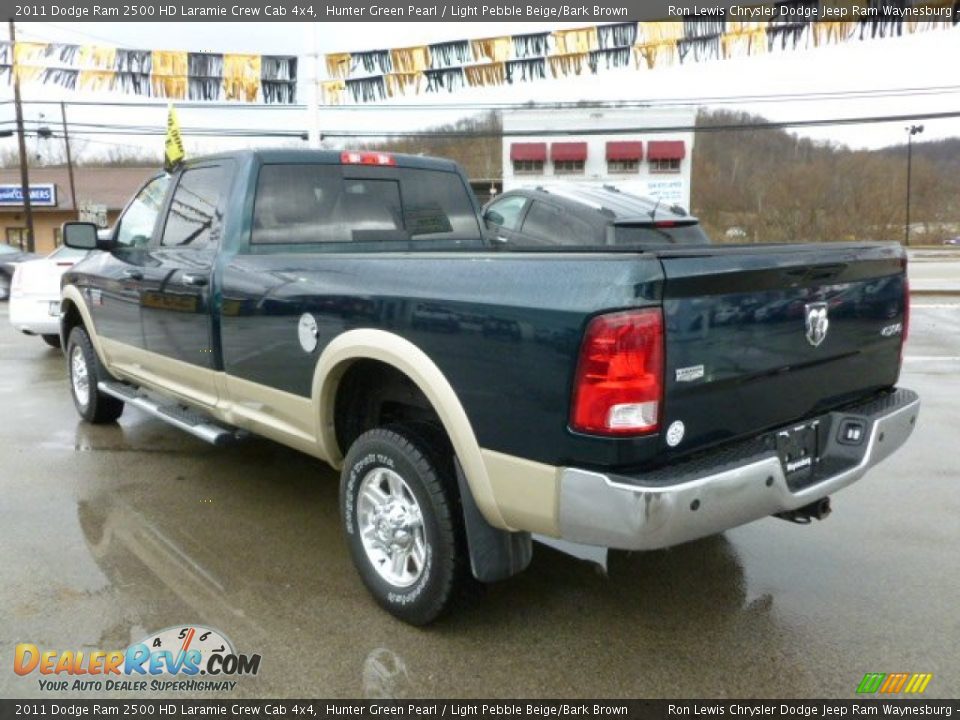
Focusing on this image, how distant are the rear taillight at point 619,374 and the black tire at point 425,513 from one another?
70 centimetres

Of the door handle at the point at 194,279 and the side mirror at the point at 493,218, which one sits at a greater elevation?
the side mirror at the point at 493,218

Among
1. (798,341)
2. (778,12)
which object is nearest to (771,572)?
(798,341)

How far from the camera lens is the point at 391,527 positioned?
3100 mm

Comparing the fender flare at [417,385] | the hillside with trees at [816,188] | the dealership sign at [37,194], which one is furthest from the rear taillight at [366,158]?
the hillside with trees at [816,188]

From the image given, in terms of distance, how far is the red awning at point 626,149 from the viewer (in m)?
46.6

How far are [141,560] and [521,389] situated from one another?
89.0 inches

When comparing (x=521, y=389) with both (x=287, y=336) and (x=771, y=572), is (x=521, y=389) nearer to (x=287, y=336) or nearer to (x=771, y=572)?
(x=287, y=336)

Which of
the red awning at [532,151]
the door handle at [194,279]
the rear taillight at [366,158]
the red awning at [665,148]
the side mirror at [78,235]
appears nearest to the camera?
the door handle at [194,279]

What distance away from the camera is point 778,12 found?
11.5 meters

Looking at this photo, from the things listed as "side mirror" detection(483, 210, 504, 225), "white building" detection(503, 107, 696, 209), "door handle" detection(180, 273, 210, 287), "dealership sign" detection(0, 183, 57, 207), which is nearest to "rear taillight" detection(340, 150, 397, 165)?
"door handle" detection(180, 273, 210, 287)

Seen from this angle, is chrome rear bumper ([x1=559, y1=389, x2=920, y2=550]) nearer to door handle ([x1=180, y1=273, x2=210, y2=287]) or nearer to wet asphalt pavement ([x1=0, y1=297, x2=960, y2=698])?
wet asphalt pavement ([x1=0, y1=297, x2=960, y2=698])

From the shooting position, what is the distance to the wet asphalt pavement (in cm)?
277

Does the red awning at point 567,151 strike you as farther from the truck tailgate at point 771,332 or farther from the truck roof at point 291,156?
the truck tailgate at point 771,332

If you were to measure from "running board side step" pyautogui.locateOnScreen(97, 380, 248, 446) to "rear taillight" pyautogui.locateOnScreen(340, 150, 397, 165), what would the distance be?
5.34 feet
